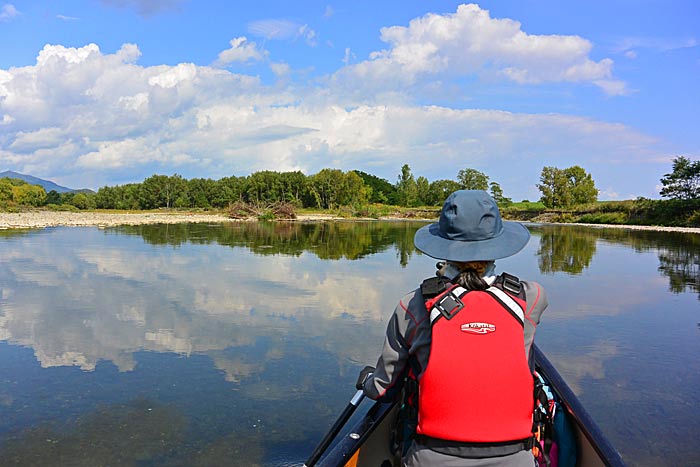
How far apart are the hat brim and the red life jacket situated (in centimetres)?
16

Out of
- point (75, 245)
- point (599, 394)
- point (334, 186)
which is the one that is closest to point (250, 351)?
point (599, 394)

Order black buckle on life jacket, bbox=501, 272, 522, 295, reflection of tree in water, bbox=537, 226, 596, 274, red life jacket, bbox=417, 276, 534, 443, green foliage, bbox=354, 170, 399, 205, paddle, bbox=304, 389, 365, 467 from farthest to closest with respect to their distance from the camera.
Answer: green foliage, bbox=354, 170, 399, 205
reflection of tree in water, bbox=537, 226, 596, 274
paddle, bbox=304, 389, 365, 467
black buckle on life jacket, bbox=501, 272, 522, 295
red life jacket, bbox=417, 276, 534, 443

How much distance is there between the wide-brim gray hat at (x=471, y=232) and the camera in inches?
84.1

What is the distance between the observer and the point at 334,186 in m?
71.8

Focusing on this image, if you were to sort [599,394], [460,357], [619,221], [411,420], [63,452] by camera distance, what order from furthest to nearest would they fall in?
[619,221] < [599,394] < [63,452] < [411,420] < [460,357]

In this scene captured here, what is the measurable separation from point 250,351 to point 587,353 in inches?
163

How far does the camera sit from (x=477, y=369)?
194 cm

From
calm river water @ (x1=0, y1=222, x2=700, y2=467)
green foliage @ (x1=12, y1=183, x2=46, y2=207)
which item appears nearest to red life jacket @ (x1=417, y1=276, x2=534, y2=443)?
calm river water @ (x1=0, y1=222, x2=700, y2=467)

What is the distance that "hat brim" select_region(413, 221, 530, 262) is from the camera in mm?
2102

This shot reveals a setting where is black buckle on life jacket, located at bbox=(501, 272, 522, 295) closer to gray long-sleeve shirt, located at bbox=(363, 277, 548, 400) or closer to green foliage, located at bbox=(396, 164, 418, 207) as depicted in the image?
gray long-sleeve shirt, located at bbox=(363, 277, 548, 400)

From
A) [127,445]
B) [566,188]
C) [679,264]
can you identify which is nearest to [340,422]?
[127,445]

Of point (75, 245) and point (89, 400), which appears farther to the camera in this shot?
point (75, 245)

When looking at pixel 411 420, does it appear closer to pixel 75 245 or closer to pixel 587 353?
pixel 587 353

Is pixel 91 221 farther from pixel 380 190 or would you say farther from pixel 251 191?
pixel 380 190
